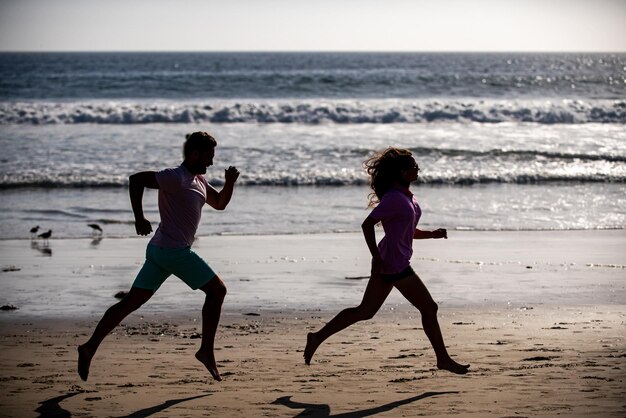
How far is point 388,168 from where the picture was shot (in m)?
5.51

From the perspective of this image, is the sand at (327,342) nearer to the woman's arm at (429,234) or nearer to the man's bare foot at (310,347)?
the man's bare foot at (310,347)

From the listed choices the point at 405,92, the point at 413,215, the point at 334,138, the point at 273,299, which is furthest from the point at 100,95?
the point at 413,215

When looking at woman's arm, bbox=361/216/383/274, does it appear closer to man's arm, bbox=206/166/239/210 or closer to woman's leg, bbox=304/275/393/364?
woman's leg, bbox=304/275/393/364

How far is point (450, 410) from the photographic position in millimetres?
4898

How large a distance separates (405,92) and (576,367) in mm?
44340

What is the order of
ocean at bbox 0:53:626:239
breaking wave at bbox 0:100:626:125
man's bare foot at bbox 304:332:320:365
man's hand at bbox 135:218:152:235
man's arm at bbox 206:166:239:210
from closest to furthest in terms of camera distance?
man's hand at bbox 135:218:152:235, man's arm at bbox 206:166:239:210, man's bare foot at bbox 304:332:320:365, ocean at bbox 0:53:626:239, breaking wave at bbox 0:100:626:125

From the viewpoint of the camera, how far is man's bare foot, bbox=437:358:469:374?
5.62 m

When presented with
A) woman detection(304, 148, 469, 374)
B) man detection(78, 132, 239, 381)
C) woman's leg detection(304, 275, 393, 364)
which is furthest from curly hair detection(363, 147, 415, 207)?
man detection(78, 132, 239, 381)

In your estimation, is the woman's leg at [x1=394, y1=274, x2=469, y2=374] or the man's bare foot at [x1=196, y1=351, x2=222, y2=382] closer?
the woman's leg at [x1=394, y1=274, x2=469, y2=374]

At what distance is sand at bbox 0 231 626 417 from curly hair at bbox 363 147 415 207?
115 cm

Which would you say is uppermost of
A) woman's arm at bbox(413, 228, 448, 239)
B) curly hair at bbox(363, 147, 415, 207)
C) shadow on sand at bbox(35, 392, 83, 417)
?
curly hair at bbox(363, 147, 415, 207)

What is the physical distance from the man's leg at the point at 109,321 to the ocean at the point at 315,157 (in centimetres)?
701

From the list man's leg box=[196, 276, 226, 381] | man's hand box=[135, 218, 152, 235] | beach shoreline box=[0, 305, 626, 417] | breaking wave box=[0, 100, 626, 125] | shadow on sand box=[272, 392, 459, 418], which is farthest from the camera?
breaking wave box=[0, 100, 626, 125]

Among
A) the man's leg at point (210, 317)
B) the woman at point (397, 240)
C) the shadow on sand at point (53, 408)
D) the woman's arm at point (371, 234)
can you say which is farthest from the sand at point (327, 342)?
the woman's arm at point (371, 234)
